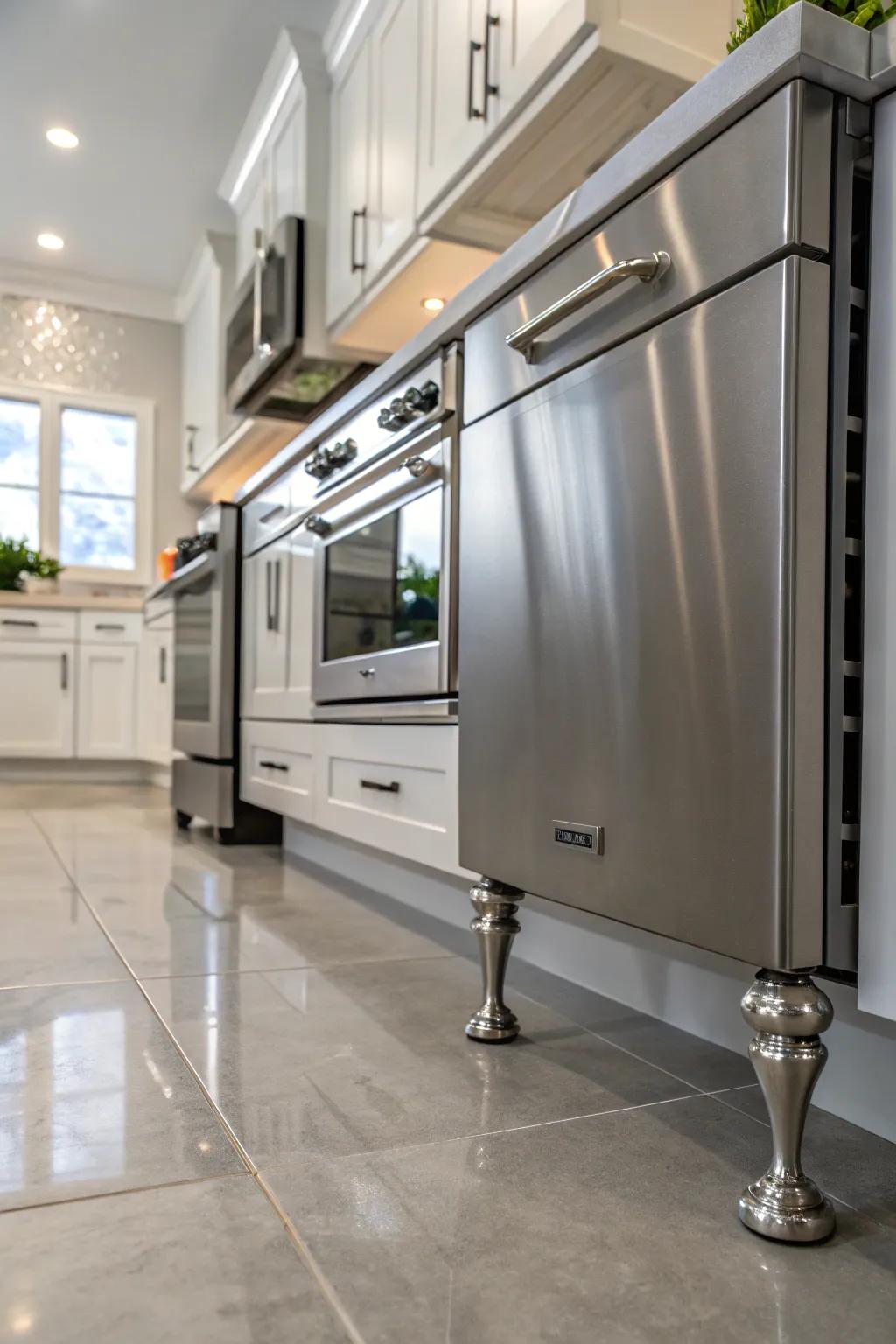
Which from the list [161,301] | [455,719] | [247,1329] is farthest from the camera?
[161,301]

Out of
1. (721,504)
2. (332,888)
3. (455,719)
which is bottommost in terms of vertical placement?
(332,888)

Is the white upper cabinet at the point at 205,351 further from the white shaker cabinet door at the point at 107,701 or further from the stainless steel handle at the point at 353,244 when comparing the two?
the stainless steel handle at the point at 353,244

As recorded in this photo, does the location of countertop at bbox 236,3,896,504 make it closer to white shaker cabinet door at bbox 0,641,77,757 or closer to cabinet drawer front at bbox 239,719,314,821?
cabinet drawer front at bbox 239,719,314,821

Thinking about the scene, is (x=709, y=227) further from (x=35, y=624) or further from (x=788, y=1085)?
(x=35, y=624)

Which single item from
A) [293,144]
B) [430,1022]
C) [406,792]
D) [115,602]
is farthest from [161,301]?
[430,1022]

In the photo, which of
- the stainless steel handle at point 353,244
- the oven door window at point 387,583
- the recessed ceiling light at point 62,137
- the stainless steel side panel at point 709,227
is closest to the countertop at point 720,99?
the stainless steel side panel at point 709,227

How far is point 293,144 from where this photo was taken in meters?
3.11

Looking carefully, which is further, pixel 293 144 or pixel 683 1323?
pixel 293 144

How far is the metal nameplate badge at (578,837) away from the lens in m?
0.91

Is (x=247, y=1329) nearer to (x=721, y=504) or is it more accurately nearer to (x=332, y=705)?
(x=721, y=504)

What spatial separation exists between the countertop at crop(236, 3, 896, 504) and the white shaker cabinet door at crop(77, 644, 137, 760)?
13.2 ft

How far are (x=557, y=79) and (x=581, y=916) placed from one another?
132 cm

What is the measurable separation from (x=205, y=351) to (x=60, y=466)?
108 centimetres

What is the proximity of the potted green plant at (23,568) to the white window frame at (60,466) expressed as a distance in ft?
0.51
